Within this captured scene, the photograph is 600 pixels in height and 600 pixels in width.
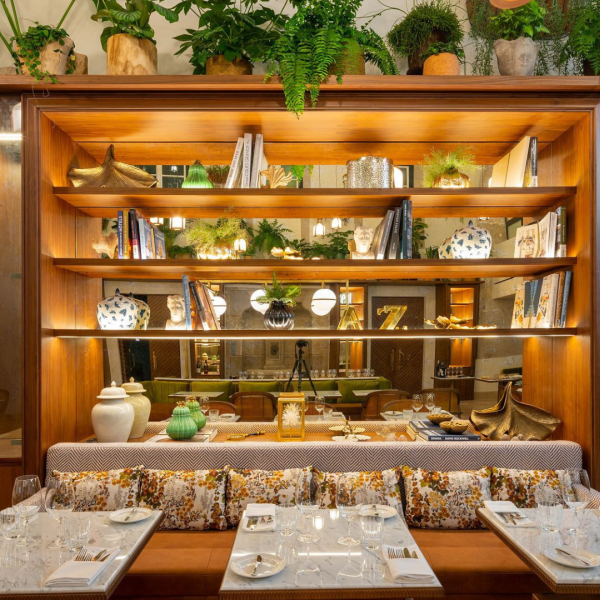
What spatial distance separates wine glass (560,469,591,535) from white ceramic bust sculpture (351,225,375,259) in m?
1.60

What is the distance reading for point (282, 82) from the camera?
2.77 metres

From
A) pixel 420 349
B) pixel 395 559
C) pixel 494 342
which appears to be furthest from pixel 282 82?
pixel 420 349

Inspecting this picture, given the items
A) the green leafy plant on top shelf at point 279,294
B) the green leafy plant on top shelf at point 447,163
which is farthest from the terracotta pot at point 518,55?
the green leafy plant on top shelf at point 279,294

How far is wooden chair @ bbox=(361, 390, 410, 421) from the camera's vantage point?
4875 millimetres

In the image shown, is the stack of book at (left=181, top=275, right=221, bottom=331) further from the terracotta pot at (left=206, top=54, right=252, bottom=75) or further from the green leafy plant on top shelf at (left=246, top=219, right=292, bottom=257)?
the green leafy plant on top shelf at (left=246, top=219, right=292, bottom=257)

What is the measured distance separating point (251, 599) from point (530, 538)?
3.86 feet

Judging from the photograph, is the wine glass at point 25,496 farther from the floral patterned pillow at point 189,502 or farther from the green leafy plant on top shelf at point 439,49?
the green leafy plant on top shelf at point 439,49

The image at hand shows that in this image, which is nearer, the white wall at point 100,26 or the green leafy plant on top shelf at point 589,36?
the green leafy plant on top shelf at point 589,36

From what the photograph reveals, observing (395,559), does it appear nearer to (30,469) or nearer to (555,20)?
(30,469)

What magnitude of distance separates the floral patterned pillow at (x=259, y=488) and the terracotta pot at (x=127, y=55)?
2.29m

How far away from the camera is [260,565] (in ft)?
6.46

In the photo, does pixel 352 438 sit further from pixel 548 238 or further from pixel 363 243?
pixel 548 238

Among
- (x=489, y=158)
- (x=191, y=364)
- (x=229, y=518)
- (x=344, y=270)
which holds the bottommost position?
(x=229, y=518)

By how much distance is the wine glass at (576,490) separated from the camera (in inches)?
94.6
